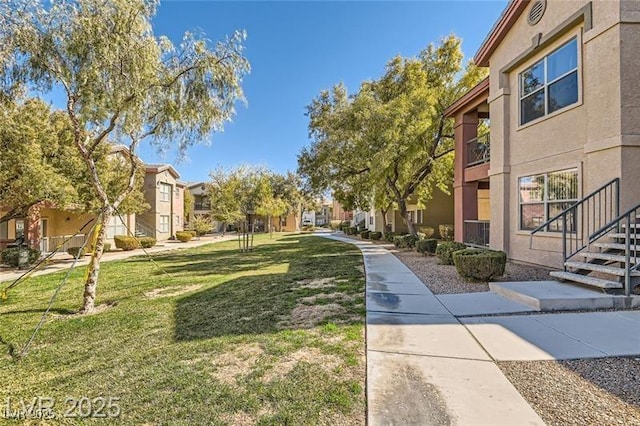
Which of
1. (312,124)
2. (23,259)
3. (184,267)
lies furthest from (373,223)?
(23,259)

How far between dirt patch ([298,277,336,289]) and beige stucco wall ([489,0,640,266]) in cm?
593

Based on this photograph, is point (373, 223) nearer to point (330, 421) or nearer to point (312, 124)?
point (312, 124)

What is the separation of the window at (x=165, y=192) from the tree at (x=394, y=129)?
14.9 meters

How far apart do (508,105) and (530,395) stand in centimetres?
1055

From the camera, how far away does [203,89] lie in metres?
8.19

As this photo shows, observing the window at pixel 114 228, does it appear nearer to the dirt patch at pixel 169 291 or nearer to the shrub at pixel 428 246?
the dirt patch at pixel 169 291

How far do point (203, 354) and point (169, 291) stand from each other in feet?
16.9

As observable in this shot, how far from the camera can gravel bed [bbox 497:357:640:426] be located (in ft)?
9.61

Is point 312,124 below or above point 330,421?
above

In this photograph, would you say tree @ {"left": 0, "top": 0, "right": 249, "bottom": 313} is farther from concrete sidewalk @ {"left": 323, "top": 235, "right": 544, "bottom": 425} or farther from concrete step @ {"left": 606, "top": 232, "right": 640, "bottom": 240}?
concrete step @ {"left": 606, "top": 232, "right": 640, "bottom": 240}

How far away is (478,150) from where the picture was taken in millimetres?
14289

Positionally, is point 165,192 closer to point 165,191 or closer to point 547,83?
point 165,191

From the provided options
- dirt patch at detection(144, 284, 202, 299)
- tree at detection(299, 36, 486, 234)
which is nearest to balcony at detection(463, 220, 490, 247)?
tree at detection(299, 36, 486, 234)

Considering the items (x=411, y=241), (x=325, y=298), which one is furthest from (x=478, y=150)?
(x=325, y=298)
